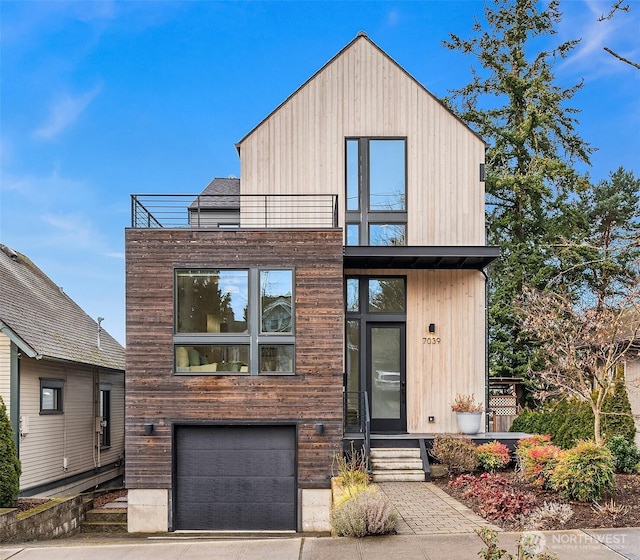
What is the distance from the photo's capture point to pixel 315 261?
34.5ft

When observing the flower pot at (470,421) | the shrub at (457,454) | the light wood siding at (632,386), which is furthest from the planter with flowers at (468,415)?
the light wood siding at (632,386)

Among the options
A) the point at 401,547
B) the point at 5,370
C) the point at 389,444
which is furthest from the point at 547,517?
the point at 5,370

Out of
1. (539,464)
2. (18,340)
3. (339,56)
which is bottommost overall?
(539,464)

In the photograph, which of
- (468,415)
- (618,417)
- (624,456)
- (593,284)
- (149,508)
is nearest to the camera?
(149,508)

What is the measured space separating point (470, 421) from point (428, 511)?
4016 millimetres

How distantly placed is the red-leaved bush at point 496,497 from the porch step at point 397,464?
1.02m

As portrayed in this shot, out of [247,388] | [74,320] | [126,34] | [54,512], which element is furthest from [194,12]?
[54,512]

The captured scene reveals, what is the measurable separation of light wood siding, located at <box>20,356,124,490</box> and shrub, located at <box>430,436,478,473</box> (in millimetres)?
8121

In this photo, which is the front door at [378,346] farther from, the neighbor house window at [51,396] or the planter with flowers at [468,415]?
the neighbor house window at [51,396]

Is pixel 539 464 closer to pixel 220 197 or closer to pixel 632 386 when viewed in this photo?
pixel 632 386

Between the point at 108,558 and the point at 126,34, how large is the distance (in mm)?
17043

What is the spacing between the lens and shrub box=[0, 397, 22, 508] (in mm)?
9539

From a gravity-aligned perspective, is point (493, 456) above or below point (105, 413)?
above

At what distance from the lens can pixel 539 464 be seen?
916 cm
